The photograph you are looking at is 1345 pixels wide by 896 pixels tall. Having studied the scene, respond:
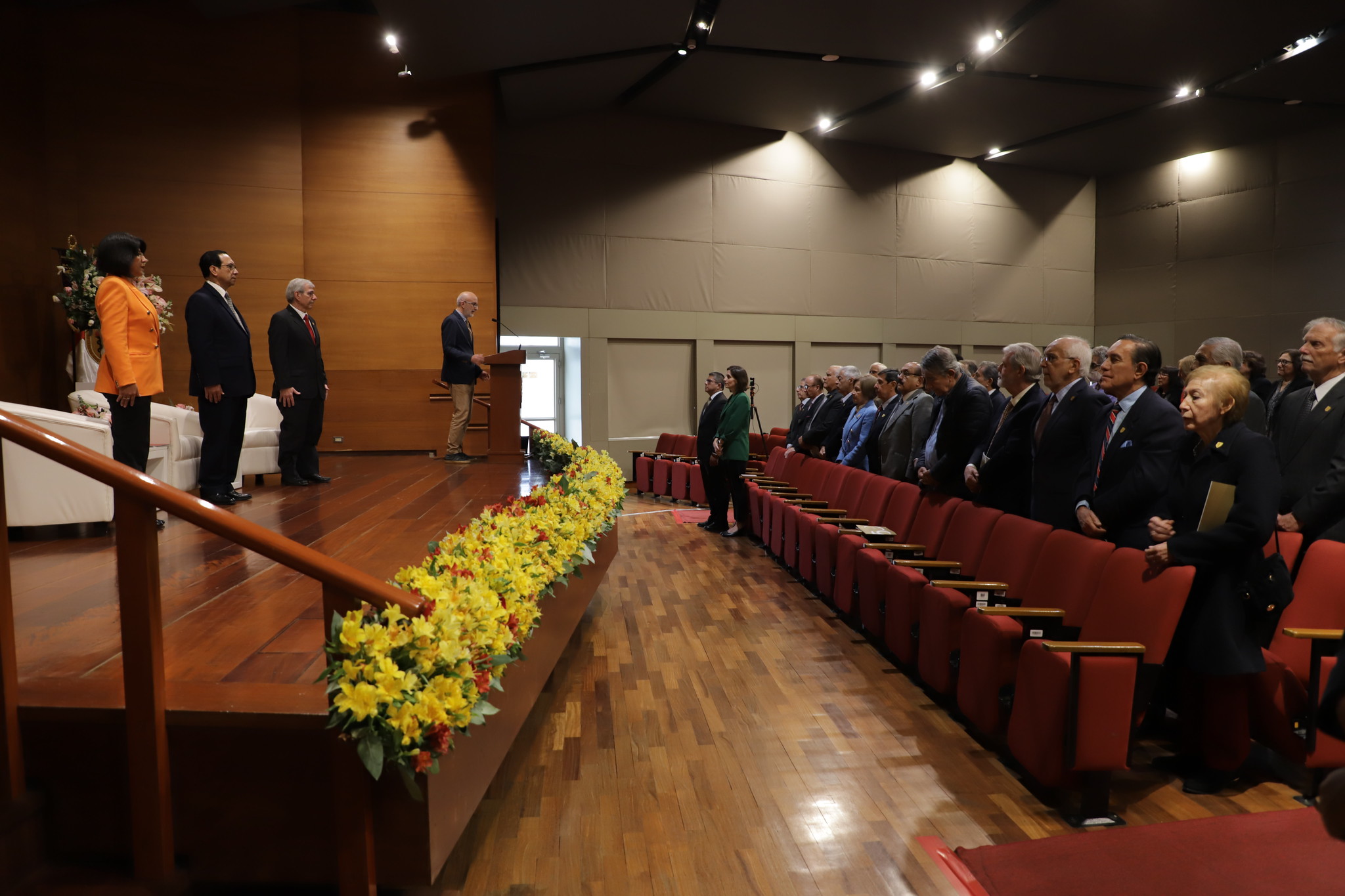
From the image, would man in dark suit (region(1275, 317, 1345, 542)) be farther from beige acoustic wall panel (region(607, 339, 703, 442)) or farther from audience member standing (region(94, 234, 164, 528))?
beige acoustic wall panel (region(607, 339, 703, 442))

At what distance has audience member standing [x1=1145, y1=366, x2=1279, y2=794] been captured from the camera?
7.41ft

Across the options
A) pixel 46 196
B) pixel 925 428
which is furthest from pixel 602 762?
pixel 46 196

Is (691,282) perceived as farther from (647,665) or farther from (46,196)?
(647,665)

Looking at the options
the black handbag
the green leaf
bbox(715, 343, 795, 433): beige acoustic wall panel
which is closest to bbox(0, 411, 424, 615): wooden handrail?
the green leaf

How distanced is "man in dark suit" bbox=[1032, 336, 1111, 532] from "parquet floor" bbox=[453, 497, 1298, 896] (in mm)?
→ 881

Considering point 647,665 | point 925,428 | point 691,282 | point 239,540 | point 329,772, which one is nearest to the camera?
point 239,540

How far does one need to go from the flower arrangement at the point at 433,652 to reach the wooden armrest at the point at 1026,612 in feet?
4.66

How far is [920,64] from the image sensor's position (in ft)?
27.0

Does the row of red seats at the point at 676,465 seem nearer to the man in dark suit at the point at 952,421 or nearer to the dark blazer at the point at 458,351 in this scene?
the dark blazer at the point at 458,351

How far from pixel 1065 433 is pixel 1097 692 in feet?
4.03

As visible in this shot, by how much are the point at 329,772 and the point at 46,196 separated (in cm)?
726

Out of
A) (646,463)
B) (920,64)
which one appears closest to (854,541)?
(646,463)

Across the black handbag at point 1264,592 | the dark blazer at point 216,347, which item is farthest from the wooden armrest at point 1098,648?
the dark blazer at point 216,347

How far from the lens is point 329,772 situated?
1.55 metres
